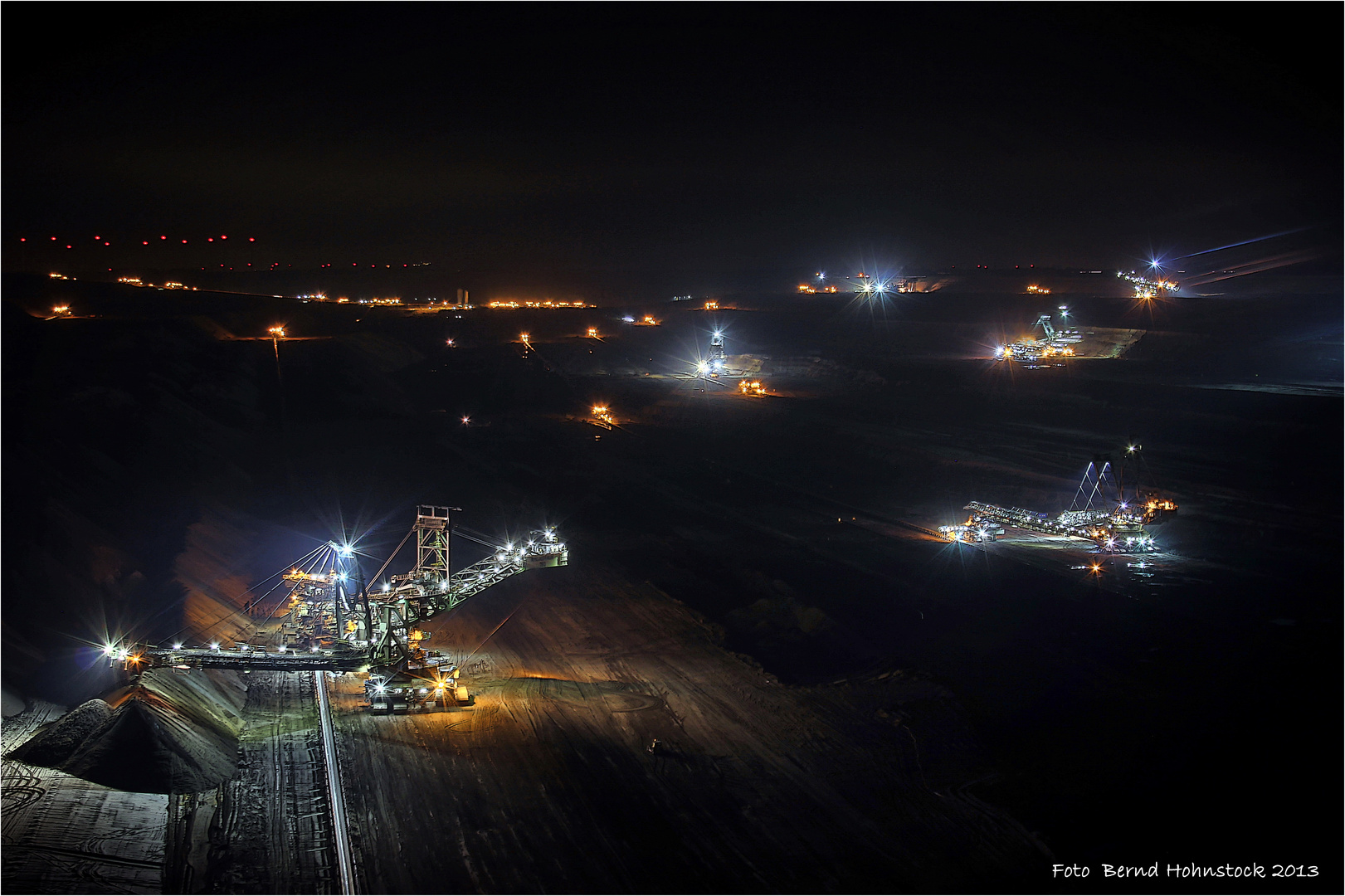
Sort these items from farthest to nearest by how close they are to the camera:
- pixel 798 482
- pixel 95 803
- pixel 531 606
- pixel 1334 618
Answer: pixel 798 482
pixel 531 606
pixel 1334 618
pixel 95 803

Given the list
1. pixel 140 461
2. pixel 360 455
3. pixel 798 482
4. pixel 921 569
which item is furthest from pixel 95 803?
pixel 798 482

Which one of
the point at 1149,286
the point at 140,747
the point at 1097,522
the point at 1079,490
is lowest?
the point at 1097,522

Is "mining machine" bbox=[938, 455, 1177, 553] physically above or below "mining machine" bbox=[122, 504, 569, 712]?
below

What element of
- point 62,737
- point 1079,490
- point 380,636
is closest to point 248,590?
point 380,636

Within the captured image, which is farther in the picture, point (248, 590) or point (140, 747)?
point (248, 590)

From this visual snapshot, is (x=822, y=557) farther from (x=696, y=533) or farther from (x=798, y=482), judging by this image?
(x=798, y=482)

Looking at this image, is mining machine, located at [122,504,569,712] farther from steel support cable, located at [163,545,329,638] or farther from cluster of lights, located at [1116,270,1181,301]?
cluster of lights, located at [1116,270,1181,301]

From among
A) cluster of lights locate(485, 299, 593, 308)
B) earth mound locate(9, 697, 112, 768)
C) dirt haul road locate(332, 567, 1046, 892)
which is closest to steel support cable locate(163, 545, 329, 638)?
dirt haul road locate(332, 567, 1046, 892)

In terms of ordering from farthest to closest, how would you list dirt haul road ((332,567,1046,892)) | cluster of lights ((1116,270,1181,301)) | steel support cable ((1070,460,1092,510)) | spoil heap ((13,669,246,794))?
1. cluster of lights ((1116,270,1181,301))
2. steel support cable ((1070,460,1092,510))
3. spoil heap ((13,669,246,794))
4. dirt haul road ((332,567,1046,892))

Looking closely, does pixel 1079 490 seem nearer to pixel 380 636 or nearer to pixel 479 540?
pixel 479 540
